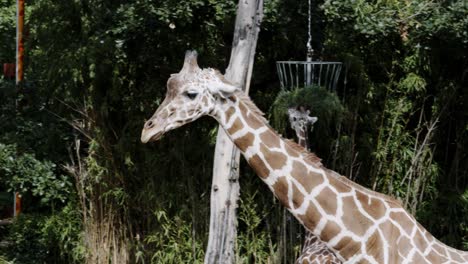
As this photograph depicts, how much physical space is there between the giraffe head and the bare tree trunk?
4.69 ft

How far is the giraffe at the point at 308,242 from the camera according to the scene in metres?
4.84

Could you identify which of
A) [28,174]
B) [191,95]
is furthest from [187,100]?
[28,174]

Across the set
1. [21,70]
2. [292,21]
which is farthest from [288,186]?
[21,70]

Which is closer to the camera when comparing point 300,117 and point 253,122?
point 253,122

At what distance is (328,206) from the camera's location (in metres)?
3.76

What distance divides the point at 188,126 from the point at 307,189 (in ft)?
Result: 9.30

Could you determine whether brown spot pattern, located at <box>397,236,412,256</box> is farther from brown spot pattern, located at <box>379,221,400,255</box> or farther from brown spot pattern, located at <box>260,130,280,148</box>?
brown spot pattern, located at <box>260,130,280,148</box>

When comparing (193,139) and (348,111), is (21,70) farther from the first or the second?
(348,111)

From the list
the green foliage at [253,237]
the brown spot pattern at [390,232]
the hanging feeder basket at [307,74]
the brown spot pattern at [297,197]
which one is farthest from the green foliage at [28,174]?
the brown spot pattern at [390,232]

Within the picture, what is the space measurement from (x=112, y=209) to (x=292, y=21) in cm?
214

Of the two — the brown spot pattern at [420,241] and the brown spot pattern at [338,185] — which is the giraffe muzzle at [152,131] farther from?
the brown spot pattern at [420,241]

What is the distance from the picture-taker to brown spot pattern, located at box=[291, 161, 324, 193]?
12.4 ft

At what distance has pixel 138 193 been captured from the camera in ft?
21.9

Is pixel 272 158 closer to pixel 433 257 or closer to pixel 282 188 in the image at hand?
pixel 282 188
